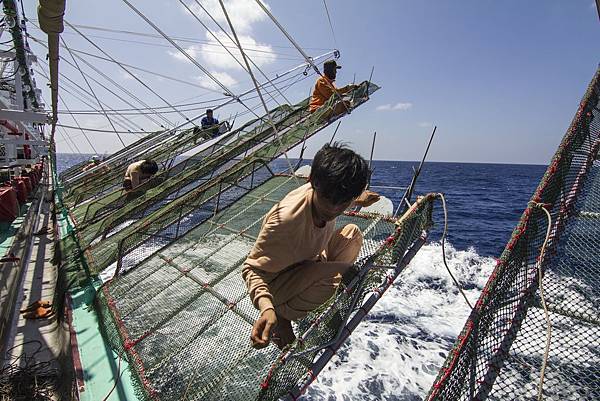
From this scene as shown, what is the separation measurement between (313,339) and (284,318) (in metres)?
0.24

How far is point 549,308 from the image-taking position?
1.62 m

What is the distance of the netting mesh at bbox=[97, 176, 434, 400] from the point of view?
7.00 ft

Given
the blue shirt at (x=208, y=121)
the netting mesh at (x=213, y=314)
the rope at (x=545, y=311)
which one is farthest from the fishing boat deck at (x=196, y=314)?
the blue shirt at (x=208, y=121)

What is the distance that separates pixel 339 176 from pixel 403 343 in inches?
205

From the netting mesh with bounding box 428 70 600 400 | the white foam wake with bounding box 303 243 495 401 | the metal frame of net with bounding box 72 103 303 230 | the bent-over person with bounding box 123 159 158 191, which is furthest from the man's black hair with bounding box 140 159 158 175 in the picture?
the netting mesh with bounding box 428 70 600 400

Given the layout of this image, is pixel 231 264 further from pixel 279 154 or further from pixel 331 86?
pixel 331 86

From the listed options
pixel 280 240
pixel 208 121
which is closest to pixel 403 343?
pixel 280 240

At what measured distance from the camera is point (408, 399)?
442 cm

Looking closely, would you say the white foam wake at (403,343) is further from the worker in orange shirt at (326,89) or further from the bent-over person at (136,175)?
the bent-over person at (136,175)

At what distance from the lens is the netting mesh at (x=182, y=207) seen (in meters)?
4.98

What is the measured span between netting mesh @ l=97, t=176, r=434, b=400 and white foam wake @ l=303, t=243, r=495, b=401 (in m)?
1.95

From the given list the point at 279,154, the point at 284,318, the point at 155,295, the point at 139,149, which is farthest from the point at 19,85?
the point at 284,318

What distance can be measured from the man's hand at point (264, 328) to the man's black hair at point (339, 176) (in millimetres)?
659

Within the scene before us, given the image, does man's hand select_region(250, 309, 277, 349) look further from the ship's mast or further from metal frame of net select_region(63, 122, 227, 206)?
metal frame of net select_region(63, 122, 227, 206)
